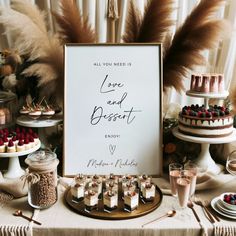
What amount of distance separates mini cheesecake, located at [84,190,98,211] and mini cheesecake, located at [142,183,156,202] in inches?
5.8

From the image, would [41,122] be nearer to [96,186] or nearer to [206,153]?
[96,186]

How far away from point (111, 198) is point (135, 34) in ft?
2.01

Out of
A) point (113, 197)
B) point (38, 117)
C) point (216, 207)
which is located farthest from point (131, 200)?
point (38, 117)

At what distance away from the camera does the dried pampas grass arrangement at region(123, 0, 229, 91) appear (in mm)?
1188

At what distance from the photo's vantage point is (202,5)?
46.3 inches

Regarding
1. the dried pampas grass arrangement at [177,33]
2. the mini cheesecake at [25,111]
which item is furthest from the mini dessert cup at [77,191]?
the dried pampas grass arrangement at [177,33]

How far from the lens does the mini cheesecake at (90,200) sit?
971 mm

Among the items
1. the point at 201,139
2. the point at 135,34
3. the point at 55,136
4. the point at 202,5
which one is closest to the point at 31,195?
the point at 55,136

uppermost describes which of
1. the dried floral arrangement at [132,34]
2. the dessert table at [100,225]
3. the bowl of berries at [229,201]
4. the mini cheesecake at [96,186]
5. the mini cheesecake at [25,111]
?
the dried floral arrangement at [132,34]

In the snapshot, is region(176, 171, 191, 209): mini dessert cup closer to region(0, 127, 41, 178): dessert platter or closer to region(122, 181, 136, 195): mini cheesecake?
region(122, 181, 136, 195): mini cheesecake

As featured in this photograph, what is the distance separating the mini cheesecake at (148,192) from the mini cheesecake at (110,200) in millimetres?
93

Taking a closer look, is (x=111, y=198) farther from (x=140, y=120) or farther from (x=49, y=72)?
(x=49, y=72)

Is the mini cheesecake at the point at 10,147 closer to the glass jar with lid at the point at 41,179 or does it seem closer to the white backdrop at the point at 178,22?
the glass jar with lid at the point at 41,179

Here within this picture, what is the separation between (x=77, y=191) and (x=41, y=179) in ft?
0.37
